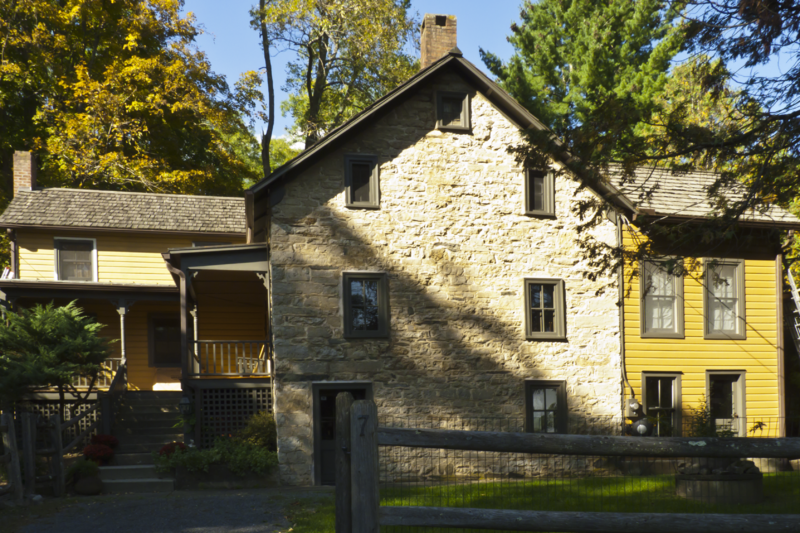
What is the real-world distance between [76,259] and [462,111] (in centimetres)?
1319

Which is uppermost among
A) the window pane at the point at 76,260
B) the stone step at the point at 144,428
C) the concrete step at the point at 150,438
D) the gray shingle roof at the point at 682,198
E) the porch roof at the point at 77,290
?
the gray shingle roof at the point at 682,198

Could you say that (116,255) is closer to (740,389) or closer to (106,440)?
(106,440)

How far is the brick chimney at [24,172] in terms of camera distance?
2306 cm

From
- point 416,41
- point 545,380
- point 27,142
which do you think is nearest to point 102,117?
point 27,142

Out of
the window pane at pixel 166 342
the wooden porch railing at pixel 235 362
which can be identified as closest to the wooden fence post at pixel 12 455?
the wooden porch railing at pixel 235 362

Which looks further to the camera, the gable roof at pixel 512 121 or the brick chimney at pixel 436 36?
the brick chimney at pixel 436 36

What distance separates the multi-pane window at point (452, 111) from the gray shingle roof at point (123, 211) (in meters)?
9.17

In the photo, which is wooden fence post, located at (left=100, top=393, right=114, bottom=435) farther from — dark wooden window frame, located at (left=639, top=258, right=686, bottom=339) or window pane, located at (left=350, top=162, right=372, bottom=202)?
dark wooden window frame, located at (left=639, top=258, right=686, bottom=339)

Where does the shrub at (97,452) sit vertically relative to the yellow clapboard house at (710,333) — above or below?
below

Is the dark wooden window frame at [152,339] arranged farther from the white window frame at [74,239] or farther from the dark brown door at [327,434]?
the dark brown door at [327,434]

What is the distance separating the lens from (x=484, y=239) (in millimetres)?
16016

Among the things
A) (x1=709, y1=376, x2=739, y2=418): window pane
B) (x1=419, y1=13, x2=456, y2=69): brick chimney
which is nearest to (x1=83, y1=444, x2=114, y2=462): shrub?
(x1=419, y1=13, x2=456, y2=69): brick chimney

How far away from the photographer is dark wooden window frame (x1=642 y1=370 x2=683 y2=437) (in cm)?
1655

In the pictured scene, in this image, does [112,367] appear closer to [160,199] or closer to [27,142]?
[160,199]
